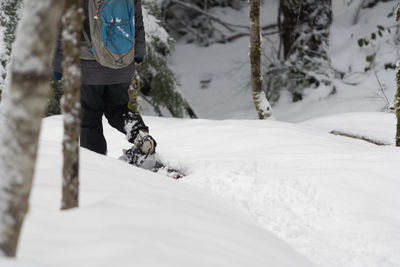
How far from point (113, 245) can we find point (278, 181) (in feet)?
6.83

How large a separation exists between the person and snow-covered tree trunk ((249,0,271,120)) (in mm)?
1989

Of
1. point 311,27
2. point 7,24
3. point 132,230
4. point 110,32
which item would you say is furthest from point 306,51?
point 132,230

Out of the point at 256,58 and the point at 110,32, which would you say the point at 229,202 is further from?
the point at 256,58

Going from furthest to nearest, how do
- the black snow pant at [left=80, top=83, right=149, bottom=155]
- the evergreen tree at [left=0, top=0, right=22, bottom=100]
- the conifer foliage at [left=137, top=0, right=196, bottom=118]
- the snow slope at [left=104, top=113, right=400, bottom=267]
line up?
1. the conifer foliage at [left=137, top=0, right=196, bottom=118]
2. the evergreen tree at [left=0, top=0, right=22, bottom=100]
3. the black snow pant at [left=80, top=83, right=149, bottom=155]
4. the snow slope at [left=104, top=113, right=400, bottom=267]

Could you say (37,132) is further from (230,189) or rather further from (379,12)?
(379,12)

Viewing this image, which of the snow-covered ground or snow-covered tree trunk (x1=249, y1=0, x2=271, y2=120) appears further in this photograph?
snow-covered tree trunk (x1=249, y1=0, x2=271, y2=120)

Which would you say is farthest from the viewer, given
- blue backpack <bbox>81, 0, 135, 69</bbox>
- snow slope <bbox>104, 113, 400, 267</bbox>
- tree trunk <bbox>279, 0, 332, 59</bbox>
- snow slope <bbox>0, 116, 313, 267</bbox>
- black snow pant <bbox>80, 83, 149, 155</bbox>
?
tree trunk <bbox>279, 0, 332, 59</bbox>

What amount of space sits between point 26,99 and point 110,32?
209cm

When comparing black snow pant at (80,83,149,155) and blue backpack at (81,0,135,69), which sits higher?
blue backpack at (81,0,135,69)

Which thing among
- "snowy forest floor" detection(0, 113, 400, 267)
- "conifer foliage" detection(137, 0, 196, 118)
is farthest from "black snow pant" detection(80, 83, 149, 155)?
"conifer foliage" detection(137, 0, 196, 118)

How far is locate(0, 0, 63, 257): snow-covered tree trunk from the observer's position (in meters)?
1.00

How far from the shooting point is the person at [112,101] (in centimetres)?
327

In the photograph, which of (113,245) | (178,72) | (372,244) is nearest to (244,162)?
(372,244)

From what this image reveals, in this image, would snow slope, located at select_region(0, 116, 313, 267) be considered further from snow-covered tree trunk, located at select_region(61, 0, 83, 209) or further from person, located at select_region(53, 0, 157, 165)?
person, located at select_region(53, 0, 157, 165)
